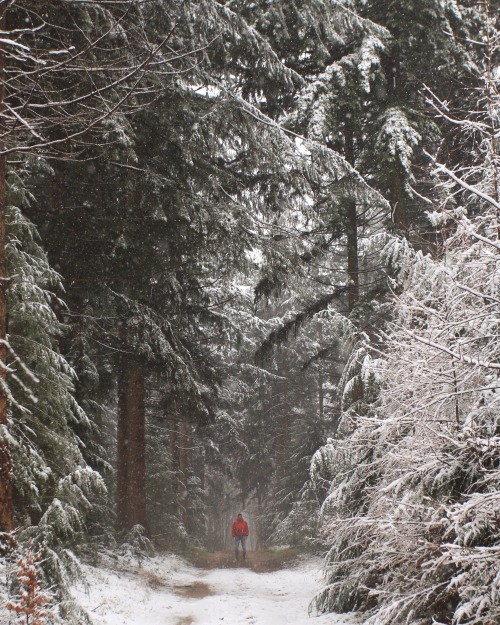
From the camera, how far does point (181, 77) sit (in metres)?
9.27

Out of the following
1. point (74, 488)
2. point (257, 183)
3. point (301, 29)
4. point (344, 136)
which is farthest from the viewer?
point (344, 136)

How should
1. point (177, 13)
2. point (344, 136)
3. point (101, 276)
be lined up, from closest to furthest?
point (177, 13), point (101, 276), point (344, 136)

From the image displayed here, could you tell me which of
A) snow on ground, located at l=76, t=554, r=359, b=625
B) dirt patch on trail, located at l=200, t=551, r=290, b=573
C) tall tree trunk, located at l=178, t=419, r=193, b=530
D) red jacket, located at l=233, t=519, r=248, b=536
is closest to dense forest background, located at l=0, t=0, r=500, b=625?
snow on ground, located at l=76, t=554, r=359, b=625

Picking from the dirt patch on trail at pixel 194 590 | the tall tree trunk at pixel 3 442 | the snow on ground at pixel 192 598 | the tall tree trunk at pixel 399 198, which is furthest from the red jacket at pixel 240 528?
the tall tree trunk at pixel 3 442

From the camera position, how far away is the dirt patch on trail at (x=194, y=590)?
10.9m

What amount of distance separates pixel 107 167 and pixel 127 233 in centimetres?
153

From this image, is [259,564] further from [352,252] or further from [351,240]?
[351,240]

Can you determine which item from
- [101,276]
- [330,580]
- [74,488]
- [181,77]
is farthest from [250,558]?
[181,77]

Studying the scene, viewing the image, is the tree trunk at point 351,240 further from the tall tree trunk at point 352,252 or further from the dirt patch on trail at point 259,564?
the dirt patch on trail at point 259,564

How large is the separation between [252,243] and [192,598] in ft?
23.5

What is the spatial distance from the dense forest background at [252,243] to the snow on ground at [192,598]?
0.80 metres

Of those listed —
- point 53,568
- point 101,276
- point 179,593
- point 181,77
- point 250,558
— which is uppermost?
point 181,77

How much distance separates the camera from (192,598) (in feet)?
34.4

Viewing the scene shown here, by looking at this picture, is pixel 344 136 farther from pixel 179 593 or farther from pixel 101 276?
pixel 179 593
